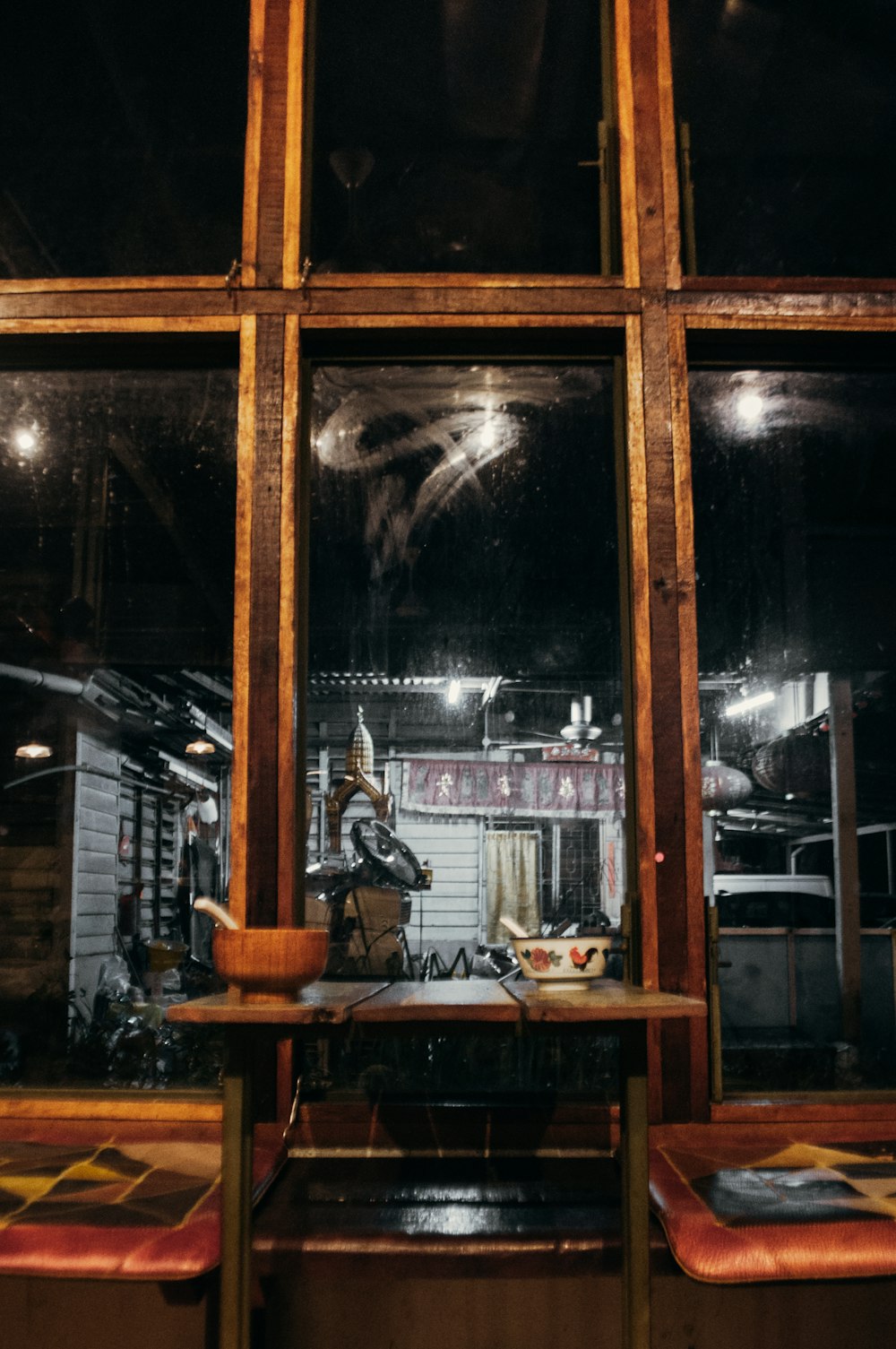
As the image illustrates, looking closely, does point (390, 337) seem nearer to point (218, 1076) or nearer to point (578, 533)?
point (578, 533)

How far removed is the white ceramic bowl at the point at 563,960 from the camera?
6.29 feet

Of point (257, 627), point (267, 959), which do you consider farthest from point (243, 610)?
point (267, 959)

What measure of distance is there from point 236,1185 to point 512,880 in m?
1.51

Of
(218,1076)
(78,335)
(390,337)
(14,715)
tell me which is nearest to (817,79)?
(390,337)

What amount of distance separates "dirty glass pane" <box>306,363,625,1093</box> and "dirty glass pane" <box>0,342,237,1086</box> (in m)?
0.32

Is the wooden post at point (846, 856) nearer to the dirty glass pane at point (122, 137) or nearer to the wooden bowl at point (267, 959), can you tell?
the wooden bowl at point (267, 959)

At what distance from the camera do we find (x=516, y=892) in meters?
3.02

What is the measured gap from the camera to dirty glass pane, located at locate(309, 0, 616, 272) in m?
2.89

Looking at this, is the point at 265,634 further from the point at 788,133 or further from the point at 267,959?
the point at 788,133

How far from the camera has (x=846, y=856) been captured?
3.30 metres

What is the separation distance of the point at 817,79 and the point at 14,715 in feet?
13.2

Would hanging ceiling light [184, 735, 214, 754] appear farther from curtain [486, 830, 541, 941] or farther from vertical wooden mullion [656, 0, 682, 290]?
vertical wooden mullion [656, 0, 682, 290]

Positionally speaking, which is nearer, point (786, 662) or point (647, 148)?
point (647, 148)

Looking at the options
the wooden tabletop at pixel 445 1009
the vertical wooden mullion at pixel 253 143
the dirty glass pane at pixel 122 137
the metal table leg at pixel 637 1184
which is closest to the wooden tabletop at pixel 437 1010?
the wooden tabletop at pixel 445 1009
